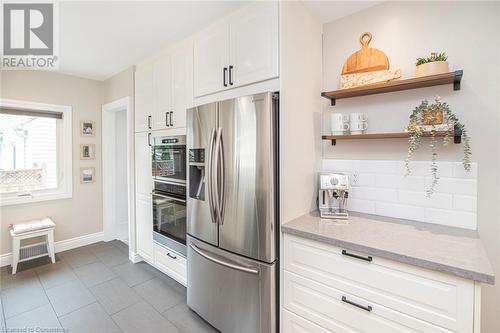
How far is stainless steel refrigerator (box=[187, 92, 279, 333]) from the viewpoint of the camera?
146cm

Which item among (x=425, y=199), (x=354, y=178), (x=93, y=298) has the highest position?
(x=354, y=178)

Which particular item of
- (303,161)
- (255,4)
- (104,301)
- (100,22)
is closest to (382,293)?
(303,161)

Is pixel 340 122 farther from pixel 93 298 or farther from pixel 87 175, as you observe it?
pixel 87 175

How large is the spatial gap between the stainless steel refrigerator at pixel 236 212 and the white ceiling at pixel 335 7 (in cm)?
86

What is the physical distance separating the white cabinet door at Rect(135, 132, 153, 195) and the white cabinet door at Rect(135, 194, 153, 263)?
0.10m

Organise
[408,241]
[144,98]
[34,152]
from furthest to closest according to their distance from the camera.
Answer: [34,152]
[144,98]
[408,241]

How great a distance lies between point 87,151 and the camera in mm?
3527

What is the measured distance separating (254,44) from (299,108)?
54 cm

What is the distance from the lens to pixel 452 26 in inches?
58.4

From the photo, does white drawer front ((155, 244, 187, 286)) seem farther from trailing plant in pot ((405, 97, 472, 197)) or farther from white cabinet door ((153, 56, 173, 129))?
trailing plant in pot ((405, 97, 472, 197))

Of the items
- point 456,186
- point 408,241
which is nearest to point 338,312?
point 408,241

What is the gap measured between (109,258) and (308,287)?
2.85 m

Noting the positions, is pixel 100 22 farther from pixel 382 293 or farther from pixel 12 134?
pixel 382 293

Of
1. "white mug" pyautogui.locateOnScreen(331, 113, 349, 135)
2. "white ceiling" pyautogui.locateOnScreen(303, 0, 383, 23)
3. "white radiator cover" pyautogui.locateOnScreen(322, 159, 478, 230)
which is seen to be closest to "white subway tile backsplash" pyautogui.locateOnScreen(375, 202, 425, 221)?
"white radiator cover" pyautogui.locateOnScreen(322, 159, 478, 230)
